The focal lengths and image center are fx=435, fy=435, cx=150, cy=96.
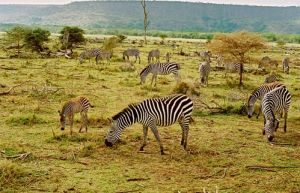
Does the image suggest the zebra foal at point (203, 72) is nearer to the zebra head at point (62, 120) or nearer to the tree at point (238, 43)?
the tree at point (238, 43)

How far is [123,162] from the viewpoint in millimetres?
10891

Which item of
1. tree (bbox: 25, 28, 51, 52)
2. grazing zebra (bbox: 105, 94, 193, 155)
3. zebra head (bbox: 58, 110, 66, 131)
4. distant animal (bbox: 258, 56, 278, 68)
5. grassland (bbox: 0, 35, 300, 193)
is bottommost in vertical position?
grassland (bbox: 0, 35, 300, 193)

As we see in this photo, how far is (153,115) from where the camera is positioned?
37.4 ft

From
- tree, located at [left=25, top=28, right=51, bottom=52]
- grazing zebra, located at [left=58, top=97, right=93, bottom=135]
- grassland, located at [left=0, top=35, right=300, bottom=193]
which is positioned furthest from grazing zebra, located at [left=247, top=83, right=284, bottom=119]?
tree, located at [left=25, top=28, right=51, bottom=52]

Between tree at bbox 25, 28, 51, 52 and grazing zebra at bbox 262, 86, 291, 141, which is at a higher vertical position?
tree at bbox 25, 28, 51, 52

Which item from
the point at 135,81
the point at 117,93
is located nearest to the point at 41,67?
the point at 135,81

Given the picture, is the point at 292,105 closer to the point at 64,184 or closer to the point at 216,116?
the point at 216,116

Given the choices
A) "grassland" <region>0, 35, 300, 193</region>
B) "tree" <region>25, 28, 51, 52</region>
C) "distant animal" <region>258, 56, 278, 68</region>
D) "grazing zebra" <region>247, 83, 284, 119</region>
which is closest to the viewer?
"grassland" <region>0, 35, 300, 193</region>

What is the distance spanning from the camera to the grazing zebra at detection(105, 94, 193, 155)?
1139 cm

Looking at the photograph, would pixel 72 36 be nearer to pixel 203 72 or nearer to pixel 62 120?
pixel 203 72

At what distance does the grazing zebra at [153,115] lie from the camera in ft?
37.4

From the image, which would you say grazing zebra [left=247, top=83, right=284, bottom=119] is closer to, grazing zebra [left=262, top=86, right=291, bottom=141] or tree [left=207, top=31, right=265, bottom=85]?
grazing zebra [left=262, top=86, right=291, bottom=141]

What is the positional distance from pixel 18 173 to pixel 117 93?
36.8 ft

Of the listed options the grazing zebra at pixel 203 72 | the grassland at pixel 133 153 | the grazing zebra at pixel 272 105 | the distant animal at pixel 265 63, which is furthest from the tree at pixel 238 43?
the grazing zebra at pixel 272 105
